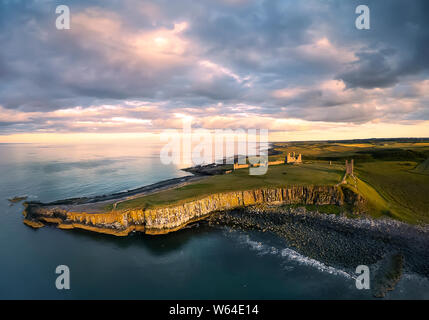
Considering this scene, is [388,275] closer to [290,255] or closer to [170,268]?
[290,255]

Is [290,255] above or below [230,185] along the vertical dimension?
below

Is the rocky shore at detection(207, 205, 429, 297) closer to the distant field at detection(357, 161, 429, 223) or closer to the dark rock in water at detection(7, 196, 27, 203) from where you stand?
the distant field at detection(357, 161, 429, 223)

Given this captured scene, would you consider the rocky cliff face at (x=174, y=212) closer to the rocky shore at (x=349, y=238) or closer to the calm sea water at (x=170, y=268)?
the calm sea water at (x=170, y=268)

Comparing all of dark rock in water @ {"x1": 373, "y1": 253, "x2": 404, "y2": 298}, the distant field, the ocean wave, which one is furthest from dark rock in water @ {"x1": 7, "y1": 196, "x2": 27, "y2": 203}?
the distant field

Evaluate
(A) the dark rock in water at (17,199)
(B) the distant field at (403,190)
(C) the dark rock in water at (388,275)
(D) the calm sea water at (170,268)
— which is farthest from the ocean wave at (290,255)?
(A) the dark rock in water at (17,199)

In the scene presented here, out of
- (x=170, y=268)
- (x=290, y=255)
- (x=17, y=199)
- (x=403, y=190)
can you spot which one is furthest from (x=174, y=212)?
(x=403, y=190)

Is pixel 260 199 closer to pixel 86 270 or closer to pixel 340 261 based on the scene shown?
pixel 340 261
